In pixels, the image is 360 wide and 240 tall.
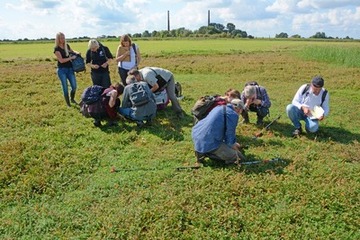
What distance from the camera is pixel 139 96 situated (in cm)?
698

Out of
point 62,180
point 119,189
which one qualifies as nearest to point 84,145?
point 62,180

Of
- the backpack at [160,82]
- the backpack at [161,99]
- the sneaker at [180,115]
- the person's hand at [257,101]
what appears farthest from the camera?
the backpack at [161,99]

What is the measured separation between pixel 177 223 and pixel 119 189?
1.21 meters

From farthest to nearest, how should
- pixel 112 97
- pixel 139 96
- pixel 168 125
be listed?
pixel 168 125, pixel 112 97, pixel 139 96

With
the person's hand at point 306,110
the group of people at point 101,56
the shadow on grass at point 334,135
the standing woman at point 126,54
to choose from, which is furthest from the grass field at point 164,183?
the standing woman at point 126,54

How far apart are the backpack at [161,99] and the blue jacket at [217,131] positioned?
10.6ft

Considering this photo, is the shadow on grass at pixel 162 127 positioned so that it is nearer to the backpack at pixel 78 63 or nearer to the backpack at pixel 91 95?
the backpack at pixel 91 95

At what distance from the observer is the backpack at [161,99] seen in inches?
333

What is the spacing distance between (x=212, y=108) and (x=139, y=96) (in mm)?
1811

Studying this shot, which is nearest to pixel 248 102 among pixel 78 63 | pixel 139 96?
pixel 139 96

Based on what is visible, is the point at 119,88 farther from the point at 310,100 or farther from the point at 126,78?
the point at 310,100

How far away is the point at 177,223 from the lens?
13.3ft

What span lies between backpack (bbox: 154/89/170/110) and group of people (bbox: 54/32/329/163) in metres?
0.23

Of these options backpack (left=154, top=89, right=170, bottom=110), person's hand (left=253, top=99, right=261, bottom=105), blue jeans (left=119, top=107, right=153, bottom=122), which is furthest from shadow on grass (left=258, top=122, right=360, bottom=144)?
backpack (left=154, top=89, right=170, bottom=110)
